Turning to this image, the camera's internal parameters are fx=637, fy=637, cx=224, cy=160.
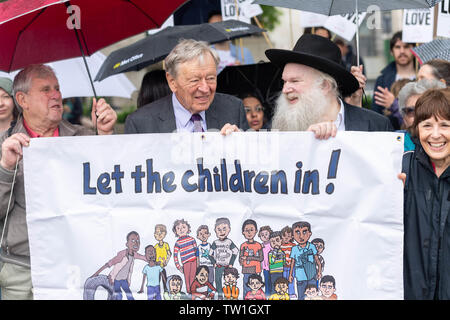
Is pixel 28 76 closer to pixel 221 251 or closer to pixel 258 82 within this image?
pixel 221 251

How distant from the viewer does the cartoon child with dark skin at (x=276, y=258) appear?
3.58m

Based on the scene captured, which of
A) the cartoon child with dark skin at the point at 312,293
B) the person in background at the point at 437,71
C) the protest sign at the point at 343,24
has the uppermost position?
the protest sign at the point at 343,24

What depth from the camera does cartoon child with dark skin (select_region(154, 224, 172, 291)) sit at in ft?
12.1

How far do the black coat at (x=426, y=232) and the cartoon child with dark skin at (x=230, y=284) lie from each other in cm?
95

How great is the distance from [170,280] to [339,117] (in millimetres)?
1574

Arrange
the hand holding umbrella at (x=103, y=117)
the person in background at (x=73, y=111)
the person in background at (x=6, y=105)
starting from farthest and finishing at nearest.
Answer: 1. the person in background at (x=73, y=111)
2. the person in background at (x=6, y=105)
3. the hand holding umbrella at (x=103, y=117)

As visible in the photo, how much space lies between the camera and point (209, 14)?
25.5ft

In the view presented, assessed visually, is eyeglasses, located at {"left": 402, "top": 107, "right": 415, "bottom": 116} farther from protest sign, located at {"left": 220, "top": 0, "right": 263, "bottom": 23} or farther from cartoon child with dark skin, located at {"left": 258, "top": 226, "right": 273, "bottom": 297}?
protest sign, located at {"left": 220, "top": 0, "right": 263, "bottom": 23}

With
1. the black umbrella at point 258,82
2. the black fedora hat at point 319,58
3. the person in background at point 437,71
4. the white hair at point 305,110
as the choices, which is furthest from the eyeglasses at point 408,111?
the black umbrella at point 258,82

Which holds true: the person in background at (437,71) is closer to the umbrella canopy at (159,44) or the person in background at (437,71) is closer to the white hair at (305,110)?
the white hair at (305,110)

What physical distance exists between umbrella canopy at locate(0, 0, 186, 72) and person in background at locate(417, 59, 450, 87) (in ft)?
7.38

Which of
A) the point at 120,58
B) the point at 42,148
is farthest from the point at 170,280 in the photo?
the point at 120,58

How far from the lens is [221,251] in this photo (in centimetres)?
364

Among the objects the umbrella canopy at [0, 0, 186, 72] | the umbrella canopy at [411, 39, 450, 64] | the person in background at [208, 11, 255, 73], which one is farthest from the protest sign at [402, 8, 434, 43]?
the umbrella canopy at [0, 0, 186, 72]
